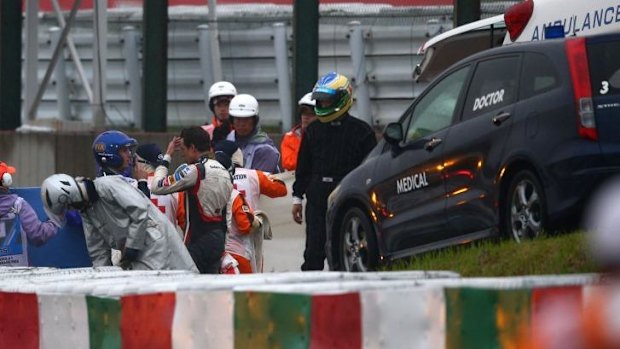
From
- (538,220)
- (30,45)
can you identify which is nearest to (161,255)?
(538,220)

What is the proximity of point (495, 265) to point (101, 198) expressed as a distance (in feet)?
10.2

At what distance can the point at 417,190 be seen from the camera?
41.3 feet

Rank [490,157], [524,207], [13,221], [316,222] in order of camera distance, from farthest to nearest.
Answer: [316,222] < [13,221] < [490,157] < [524,207]

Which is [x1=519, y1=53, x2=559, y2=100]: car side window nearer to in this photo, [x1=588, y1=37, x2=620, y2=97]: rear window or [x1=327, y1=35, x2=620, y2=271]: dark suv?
[x1=327, y1=35, x2=620, y2=271]: dark suv

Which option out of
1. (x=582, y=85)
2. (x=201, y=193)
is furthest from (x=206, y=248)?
(x=582, y=85)

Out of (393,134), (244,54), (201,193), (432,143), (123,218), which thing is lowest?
(123,218)

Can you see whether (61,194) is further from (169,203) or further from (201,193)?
(169,203)

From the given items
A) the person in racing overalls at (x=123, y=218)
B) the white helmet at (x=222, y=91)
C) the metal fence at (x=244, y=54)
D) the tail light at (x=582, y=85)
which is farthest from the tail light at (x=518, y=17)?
the metal fence at (x=244, y=54)

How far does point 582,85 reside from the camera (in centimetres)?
1079

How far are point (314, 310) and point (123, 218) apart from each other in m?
4.99

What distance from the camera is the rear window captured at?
10.8 metres

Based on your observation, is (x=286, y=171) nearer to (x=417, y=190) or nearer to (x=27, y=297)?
(x=417, y=190)

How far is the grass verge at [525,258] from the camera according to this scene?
975 cm

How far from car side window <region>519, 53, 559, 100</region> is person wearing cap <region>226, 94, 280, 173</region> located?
175 inches
